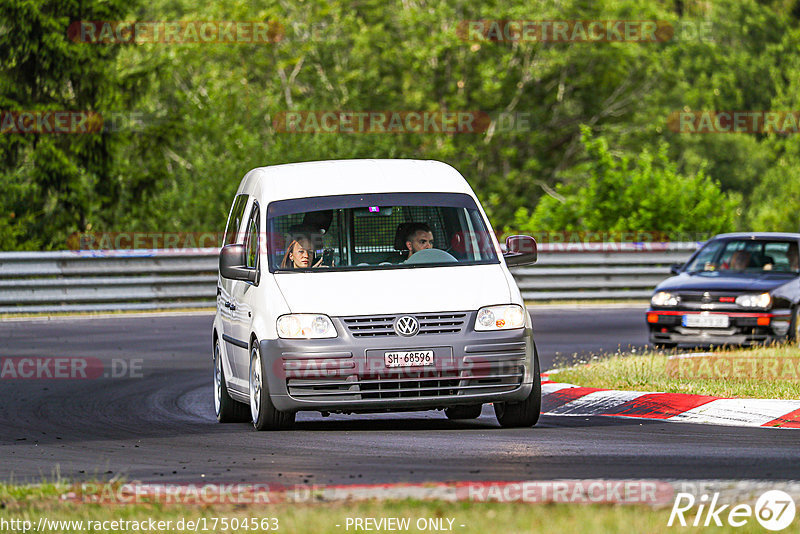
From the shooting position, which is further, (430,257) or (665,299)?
(665,299)

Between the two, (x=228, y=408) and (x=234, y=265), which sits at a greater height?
(x=234, y=265)

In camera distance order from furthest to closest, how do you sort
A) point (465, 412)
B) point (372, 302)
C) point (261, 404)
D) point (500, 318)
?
point (465, 412), point (261, 404), point (500, 318), point (372, 302)

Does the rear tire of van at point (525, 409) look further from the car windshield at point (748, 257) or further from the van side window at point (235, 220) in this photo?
the car windshield at point (748, 257)

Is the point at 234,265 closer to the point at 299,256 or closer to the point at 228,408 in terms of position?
the point at 299,256

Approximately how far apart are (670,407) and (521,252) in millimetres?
1765

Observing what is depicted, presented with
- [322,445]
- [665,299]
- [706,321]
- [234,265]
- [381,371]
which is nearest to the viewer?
[322,445]

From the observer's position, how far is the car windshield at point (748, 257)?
1903 centimetres

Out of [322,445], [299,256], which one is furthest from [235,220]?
[322,445]

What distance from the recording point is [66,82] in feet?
102

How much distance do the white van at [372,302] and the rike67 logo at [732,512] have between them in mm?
3561

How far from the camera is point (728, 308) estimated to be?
1795 cm

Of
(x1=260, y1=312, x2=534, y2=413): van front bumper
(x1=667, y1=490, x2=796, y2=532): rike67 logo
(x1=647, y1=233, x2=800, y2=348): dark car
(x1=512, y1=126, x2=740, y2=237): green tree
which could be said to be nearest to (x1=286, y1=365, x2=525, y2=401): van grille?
(x1=260, y1=312, x2=534, y2=413): van front bumper

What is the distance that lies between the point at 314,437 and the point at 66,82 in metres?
22.1

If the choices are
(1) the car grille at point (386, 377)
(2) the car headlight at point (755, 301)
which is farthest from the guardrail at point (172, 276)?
(1) the car grille at point (386, 377)
